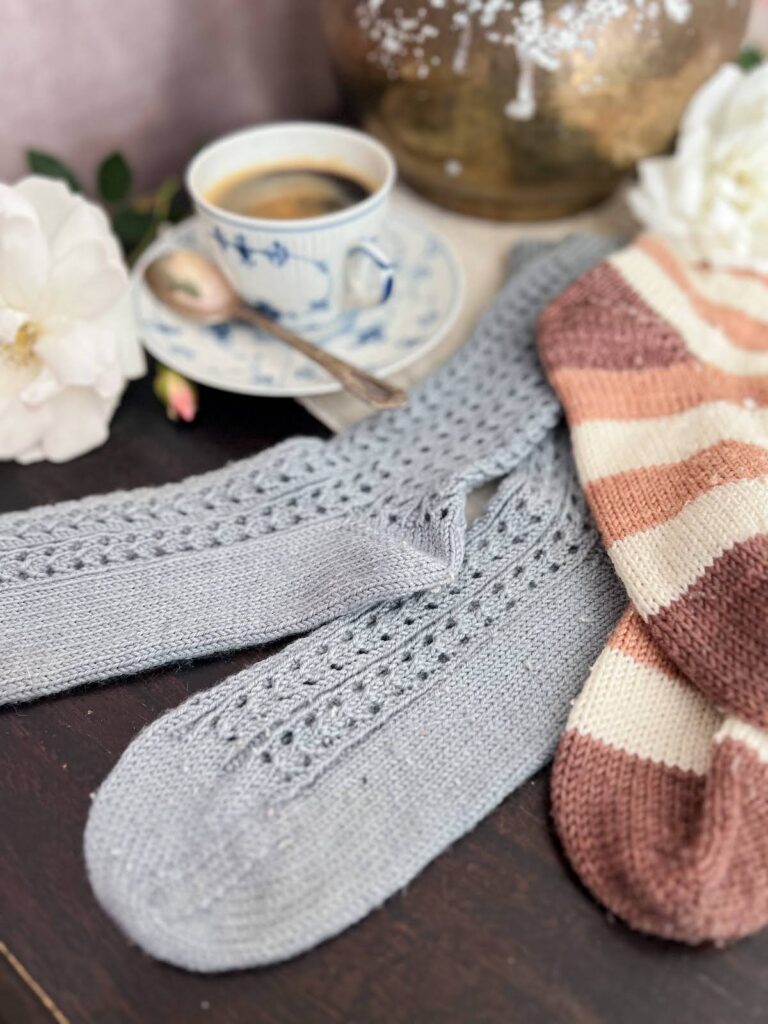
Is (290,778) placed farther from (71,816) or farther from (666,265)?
(666,265)

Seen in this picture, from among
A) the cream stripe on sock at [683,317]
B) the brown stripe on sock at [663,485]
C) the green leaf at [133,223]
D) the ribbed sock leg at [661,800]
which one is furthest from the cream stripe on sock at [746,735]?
the green leaf at [133,223]

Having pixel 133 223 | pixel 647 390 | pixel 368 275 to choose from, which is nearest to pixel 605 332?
pixel 647 390

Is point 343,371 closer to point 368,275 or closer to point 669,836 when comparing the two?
point 368,275

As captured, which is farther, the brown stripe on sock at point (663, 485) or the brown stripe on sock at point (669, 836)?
the brown stripe on sock at point (663, 485)

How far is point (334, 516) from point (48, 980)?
258 millimetres

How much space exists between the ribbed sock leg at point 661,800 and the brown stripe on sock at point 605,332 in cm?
19

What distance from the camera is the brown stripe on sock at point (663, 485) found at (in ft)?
1.61

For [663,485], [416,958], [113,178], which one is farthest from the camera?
[113,178]

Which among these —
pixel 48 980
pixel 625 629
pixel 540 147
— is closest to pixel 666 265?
pixel 540 147

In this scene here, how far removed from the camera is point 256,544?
0.51m

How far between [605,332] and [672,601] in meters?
0.21

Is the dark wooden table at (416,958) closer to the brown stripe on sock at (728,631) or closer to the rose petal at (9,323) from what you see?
the brown stripe on sock at (728,631)

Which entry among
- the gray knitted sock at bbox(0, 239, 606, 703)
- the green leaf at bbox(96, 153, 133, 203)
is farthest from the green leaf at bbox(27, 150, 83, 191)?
the gray knitted sock at bbox(0, 239, 606, 703)

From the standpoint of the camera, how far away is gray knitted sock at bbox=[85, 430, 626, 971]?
38cm
